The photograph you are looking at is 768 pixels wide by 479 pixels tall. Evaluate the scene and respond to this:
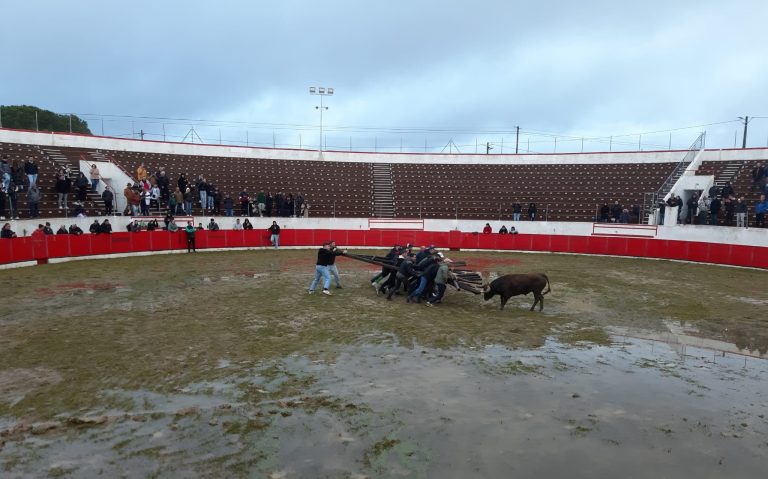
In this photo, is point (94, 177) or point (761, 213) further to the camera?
point (94, 177)

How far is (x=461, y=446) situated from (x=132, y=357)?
6.44 metres

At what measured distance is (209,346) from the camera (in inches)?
389

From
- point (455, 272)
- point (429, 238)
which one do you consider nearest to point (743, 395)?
point (455, 272)

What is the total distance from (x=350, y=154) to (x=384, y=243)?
51.0 ft

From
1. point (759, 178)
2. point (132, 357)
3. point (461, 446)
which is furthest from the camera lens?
point (759, 178)

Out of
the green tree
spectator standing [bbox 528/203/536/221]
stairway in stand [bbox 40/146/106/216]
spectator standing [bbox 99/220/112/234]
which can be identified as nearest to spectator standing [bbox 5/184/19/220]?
spectator standing [bbox 99/220/112/234]

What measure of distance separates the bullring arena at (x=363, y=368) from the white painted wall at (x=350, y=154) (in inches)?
439

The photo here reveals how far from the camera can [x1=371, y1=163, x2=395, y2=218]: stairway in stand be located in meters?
35.5

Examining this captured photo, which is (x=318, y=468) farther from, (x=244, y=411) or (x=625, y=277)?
(x=625, y=277)

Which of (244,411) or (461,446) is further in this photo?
(244,411)

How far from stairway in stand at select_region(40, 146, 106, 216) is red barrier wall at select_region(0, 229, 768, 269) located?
13.5 ft

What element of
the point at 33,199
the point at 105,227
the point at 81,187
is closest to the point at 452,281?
the point at 105,227

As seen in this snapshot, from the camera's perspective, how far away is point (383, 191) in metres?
38.6

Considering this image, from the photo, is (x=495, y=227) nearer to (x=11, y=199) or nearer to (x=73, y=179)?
(x=73, y=179)
